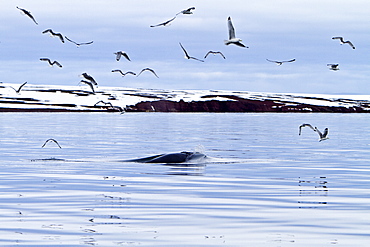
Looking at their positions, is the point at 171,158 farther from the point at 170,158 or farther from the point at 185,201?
the point at 185,201

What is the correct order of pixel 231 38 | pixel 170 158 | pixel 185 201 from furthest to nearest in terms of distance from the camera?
pixel 170 158, pixel 231 38, pixel 185 201

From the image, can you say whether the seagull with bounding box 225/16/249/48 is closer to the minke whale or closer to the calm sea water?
the calm sea water

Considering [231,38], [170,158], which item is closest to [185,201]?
[231,38]

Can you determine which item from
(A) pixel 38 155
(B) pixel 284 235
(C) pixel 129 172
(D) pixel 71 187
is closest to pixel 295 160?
(C) pixel 129 172

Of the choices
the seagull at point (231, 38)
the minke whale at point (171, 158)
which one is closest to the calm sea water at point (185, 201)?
the minke whale at point (171, 158)

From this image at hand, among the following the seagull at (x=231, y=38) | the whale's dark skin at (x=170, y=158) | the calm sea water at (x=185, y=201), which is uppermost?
the seagull at (x=231, y=38)

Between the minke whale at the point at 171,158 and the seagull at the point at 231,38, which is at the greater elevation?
the seagull at the point at 231,38

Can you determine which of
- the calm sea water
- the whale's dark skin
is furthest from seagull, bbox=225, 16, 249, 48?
the whale's dark skin

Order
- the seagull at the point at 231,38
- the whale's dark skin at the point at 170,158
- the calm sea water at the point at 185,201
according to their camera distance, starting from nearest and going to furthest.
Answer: the calm sea water at the point at 185,201, the seagull at the point at 231,38, the whale's dark skin at the point at 170,158

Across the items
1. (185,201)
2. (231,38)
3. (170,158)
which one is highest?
(231,38)

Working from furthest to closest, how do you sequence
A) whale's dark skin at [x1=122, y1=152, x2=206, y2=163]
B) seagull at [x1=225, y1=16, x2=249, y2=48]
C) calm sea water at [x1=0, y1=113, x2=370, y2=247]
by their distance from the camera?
whale's dark skin at [x1=122, y1=152, x2=206, y2=163], seagull at [x1=225, y1=16, x2=249, y2=48], calm sea water at [x1=0, y1=113, x2=370, y2=247]

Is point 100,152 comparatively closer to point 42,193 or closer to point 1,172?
point 1,172

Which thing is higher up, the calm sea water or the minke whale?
the minke whale

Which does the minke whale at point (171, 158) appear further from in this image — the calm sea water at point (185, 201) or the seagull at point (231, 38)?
the seagull at point (231, 38)
